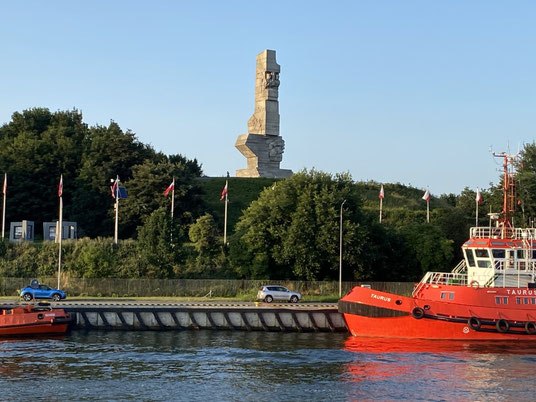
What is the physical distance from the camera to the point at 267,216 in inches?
2945

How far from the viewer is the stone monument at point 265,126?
106 m

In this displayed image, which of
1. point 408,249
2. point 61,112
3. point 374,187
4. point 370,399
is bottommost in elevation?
point 370,399

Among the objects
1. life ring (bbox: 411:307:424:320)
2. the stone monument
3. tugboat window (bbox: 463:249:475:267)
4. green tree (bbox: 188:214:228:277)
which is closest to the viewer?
life ring (bbox: 411:307:424:320)

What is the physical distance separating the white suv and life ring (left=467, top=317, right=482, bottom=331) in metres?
17.9

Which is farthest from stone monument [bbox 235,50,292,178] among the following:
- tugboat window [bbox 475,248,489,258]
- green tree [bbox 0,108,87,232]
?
tugboat window [bbox 475,248,489,258]

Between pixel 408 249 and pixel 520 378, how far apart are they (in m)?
40.4

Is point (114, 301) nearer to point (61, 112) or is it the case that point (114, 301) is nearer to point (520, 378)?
point (520, 378)

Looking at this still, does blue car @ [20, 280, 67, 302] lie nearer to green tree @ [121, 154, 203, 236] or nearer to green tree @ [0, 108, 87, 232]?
green tree @ [121, 154, 203, 236]

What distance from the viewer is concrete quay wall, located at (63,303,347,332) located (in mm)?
53156

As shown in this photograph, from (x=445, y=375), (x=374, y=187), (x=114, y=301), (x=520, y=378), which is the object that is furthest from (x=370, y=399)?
(x=374, y=187)

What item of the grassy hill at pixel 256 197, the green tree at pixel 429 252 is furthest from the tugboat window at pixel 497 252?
the grassy hill at pixel 256 197

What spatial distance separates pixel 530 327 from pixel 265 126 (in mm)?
61913

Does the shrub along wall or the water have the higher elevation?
the shrub along wall

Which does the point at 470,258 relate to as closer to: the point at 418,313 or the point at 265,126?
the point at 418,313
